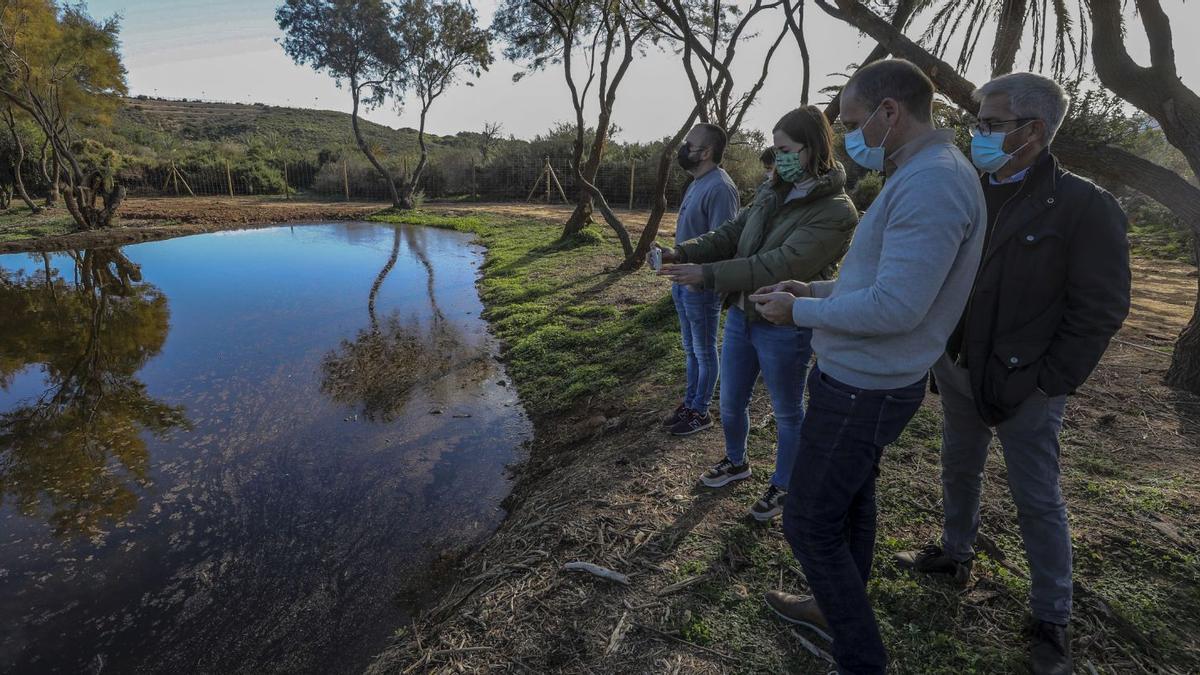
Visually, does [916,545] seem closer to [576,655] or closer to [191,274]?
[576,655]

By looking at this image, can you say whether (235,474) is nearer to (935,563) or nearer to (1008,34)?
(935,563)

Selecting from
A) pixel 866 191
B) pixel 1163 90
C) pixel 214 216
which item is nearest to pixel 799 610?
pixel 1163 90

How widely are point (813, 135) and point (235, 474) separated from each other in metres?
4.01

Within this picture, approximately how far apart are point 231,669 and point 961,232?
301cm

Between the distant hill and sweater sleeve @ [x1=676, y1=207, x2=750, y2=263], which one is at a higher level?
the distant hill

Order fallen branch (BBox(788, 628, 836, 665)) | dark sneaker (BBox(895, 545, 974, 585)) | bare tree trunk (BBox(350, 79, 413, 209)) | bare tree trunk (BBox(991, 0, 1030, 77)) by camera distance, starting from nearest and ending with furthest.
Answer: fallen branch (BBox(788, 628, 836, 665)), dark sneaker (BBox(895, 545, 974, 585)), bare tree trunk (BBox(991, 0, 1030, 77)), bare tree trunk (BBox(350, 79, 413, 209))

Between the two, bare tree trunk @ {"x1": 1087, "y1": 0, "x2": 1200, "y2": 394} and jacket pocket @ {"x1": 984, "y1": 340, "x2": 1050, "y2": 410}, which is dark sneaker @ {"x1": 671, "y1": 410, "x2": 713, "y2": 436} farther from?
bare tree trunk @ {"x1": 1087, "y1": 0, "x2": 1200, "y2": 394}

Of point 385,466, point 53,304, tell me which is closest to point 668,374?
point 385,466

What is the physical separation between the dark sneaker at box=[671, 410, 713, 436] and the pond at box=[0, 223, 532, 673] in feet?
4.02

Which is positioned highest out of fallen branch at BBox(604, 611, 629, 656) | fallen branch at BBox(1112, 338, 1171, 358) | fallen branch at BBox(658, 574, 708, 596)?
fallen branch at BBox(1112, 338, 1171, 358)

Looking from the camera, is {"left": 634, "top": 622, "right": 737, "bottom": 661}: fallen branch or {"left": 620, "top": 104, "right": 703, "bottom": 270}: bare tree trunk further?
{"left": 620, "top": 104, "right": 703, "bottom": 270}: bare tree trunk

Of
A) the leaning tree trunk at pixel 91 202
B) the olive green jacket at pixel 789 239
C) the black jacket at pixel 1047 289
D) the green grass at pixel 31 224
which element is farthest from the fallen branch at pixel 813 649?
the leaning tree trunk at pixel 91 202

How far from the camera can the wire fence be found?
2209 cm

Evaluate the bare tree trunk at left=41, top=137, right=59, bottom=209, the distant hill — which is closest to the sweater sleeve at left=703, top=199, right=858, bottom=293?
the bare tree trunk at left=41, top=137, right=59, bottom=209
